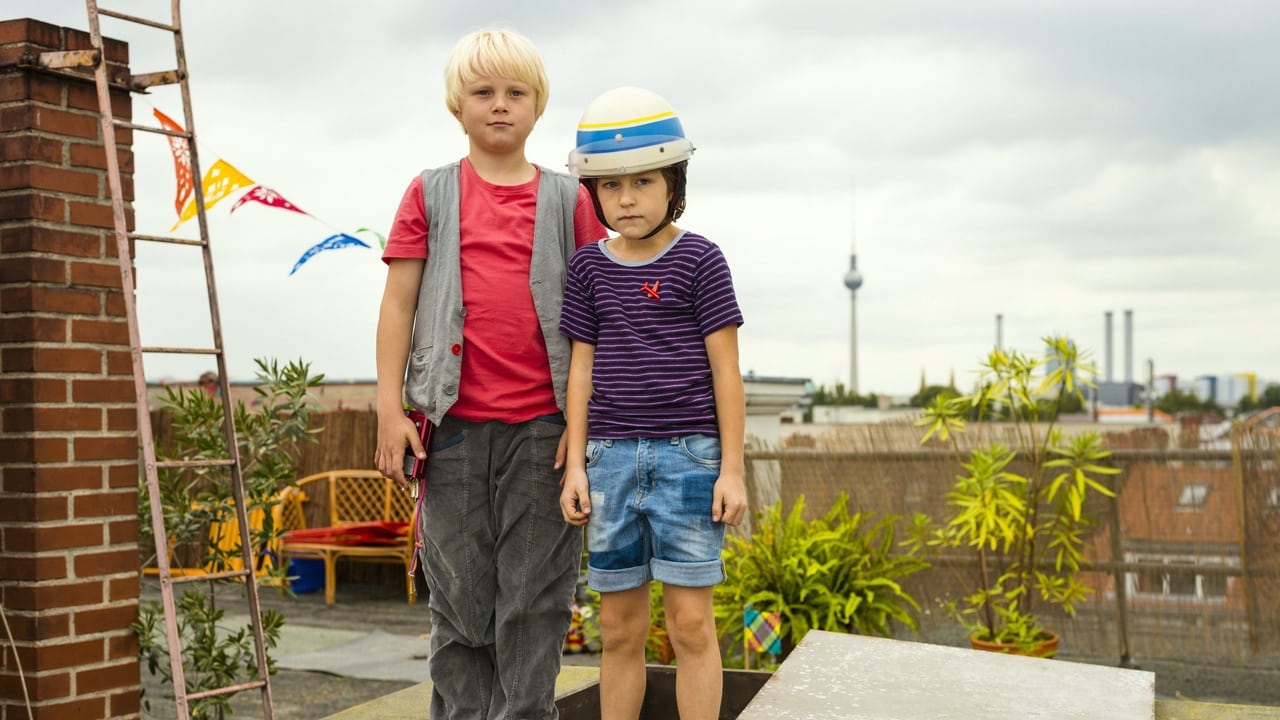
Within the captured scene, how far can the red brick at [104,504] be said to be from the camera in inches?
140

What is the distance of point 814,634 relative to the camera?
3.75 m

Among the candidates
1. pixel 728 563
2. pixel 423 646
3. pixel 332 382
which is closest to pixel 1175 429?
pixel 728 563

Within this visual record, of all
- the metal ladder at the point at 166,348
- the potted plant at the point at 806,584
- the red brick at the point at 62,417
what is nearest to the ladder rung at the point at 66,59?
the metal ladder at the point at 166,348

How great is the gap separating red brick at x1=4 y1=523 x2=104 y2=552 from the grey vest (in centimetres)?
142

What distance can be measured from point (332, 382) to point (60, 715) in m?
18.1

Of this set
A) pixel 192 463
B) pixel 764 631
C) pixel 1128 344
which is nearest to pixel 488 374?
pixel 192 463

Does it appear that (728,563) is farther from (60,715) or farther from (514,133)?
(514,133)

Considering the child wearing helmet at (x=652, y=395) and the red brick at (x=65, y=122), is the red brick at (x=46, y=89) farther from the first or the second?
the child wearing helmet at (x=652, y=395)

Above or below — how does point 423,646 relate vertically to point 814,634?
below

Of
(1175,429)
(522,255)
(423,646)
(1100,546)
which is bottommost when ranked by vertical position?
(423,646)

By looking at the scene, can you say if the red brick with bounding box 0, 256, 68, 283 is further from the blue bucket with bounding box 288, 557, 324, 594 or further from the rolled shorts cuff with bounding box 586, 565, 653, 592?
the blue bucket with bounding box 288, 557, 324, 594

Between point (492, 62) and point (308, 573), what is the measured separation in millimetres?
8273

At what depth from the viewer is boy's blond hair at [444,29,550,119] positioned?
264 centimetres

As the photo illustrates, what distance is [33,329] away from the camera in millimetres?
3443
